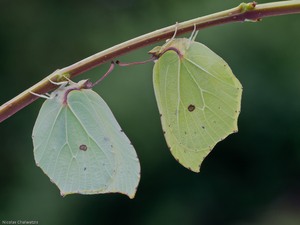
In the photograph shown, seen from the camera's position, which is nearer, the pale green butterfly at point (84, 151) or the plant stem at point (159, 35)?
the plant stem at point (159, 35)

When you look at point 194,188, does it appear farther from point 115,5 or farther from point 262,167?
point 115,5

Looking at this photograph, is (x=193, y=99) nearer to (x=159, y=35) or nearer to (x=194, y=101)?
(x=194, y=101)

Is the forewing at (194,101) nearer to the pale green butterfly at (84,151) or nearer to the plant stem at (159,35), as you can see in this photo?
the pale green butterfly at (84,151)

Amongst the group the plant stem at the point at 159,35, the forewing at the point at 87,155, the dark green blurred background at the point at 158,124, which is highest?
the plant stem at the point at 159,35

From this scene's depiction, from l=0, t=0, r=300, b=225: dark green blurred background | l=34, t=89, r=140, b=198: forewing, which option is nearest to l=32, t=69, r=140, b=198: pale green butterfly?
l=34, t=89, r=140, b=198: forewing

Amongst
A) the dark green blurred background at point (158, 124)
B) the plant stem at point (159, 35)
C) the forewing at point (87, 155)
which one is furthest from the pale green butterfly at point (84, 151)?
the dark green blurred background at point (158, 124)

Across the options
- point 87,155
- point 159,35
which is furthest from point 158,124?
point 159,35
